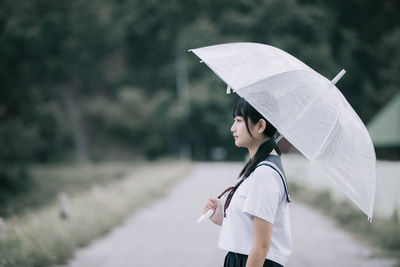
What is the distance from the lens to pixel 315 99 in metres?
2.65

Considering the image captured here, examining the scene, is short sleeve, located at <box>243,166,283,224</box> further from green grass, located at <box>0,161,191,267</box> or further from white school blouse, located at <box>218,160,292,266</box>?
green grass, located at <box>0,161,191,267</box>

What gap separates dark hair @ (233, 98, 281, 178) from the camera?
2318 millimetres

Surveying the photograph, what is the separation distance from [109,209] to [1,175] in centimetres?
1806

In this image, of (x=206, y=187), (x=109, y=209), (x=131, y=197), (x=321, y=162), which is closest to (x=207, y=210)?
(x=321, y=162)

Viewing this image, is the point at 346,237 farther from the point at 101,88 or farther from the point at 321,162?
the point at 101,88

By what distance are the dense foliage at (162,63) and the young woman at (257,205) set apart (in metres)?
27.7

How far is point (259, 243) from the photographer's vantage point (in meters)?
2.13

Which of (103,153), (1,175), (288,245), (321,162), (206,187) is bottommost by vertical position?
(103,153)

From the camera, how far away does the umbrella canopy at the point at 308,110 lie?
254cm

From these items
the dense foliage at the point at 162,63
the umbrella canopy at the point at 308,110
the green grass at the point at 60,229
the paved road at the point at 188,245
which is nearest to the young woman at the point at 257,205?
the umbrella canopy at the point at 308,110

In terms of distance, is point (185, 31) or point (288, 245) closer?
Answer: point (288, 245)

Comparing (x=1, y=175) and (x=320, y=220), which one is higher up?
(x=320, y=220)

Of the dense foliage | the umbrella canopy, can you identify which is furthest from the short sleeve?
the dense foliage

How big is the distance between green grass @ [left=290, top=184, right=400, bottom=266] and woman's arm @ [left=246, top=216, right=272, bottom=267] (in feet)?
15.4
